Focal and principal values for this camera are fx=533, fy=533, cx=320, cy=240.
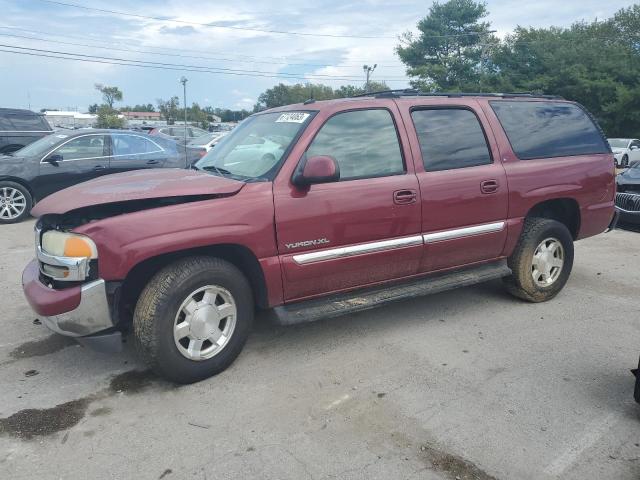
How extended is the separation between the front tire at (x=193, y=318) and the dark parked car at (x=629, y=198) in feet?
24.4

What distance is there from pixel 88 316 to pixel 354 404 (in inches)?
67.6

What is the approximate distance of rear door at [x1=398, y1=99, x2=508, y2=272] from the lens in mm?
4301

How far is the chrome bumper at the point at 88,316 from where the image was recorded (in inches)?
126

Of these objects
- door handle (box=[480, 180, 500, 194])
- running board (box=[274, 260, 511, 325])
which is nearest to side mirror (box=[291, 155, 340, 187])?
running board (box=[274, 260, 511, 325])

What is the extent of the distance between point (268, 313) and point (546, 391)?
196 cm

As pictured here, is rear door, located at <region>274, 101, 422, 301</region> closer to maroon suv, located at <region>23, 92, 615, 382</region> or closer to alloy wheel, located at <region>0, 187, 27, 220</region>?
maroon suv, located at <region>23, 92, 615, 382</region>

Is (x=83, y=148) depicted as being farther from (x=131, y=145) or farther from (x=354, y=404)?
(x=354, y=404)

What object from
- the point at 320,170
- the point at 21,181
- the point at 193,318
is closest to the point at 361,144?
the point at 320,170

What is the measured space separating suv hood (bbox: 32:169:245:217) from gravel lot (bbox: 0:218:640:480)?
1207 mm

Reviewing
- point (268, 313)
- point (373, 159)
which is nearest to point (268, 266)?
point (268, 313)

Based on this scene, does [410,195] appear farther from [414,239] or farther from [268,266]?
[268,266]

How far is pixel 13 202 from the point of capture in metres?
8.80

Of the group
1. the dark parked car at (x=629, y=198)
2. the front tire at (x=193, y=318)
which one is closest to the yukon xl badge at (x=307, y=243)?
the front tire at (x=193, y=318)

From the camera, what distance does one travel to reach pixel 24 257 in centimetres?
664
